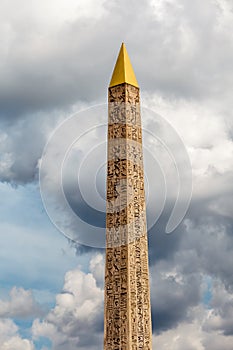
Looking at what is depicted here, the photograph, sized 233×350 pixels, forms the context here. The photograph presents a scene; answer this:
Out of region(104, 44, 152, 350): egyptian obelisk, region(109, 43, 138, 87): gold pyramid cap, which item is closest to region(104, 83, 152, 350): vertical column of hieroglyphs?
region(104, 44, 152, 350): egyptian obelisk

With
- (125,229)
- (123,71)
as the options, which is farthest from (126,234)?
(123,71)

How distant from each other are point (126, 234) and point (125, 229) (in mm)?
241

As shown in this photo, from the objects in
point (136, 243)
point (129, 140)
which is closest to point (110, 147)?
point (129, 140)

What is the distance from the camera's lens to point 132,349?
35.2m

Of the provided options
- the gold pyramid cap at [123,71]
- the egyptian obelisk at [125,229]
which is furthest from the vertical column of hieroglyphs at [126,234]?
the gold pyramid cap at [123,71]

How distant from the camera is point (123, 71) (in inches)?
1549

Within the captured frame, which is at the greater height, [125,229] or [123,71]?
[123,71]

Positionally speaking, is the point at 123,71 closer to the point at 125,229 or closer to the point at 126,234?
the point at 125,229

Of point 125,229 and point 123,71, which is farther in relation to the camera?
point 123,71

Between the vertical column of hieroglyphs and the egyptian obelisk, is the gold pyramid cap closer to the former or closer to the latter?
the egyptian obelisk

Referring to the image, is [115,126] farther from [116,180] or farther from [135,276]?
[135,276]

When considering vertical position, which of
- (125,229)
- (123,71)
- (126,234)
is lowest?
(126,234)

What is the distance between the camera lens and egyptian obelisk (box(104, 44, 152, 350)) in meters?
35.7

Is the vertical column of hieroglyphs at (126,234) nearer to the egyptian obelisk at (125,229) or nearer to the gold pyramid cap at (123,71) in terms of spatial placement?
the egyptian obelisk at (125,229)
